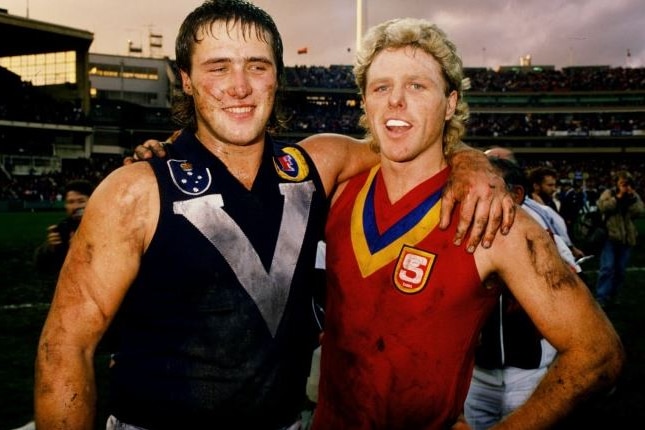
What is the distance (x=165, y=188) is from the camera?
2.04 m

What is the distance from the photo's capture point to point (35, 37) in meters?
44.2

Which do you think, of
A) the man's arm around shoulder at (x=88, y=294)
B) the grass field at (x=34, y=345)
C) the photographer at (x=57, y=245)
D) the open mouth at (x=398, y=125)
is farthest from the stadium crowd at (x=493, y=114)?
the man's arm around shoulder at (x=88, y=294)

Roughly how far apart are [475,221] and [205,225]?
1070 mm

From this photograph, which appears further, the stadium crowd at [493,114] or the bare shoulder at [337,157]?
the stadium crowd at [493,114]

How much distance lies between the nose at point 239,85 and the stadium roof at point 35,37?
151 feet

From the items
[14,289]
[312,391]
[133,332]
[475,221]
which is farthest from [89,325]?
[14,289]

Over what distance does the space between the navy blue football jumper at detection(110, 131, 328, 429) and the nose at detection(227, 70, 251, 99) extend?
26 cm

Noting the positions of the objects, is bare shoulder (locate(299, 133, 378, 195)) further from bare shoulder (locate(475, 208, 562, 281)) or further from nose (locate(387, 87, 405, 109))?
bare shoulder (locate(475, 208, 562, 281))

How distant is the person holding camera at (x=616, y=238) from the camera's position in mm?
9531

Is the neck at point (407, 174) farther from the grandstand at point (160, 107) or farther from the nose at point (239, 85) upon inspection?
the grandstand at point (160, 107)

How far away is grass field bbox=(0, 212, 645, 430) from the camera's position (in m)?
5.07

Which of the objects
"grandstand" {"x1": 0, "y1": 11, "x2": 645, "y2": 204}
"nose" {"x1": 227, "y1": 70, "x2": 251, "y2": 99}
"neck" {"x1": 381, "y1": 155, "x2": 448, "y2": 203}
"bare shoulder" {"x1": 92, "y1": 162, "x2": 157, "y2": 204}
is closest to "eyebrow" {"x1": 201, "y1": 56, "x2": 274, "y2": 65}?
"nose" {"x1": 227, "y1": 70, "x2": 251, "y2": 99}

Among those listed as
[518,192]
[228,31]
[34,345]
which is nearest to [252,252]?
[228,31]

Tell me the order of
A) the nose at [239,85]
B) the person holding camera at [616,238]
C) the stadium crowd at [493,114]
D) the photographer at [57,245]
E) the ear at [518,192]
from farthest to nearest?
the stadium crowd at [493,114]
the person holding camera at [616,238]
the photographer at [57,245]
the ear at [518,192]
the nose at [239,85]
